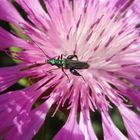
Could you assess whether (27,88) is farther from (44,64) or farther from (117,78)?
(117,78)

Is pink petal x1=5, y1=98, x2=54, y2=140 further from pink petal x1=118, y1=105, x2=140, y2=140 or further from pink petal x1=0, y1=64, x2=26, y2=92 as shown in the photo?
pink petal x1=118, y1=105, x2=140, y2=140

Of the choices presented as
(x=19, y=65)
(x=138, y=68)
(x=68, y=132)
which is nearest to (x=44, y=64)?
(x=19, y=65)

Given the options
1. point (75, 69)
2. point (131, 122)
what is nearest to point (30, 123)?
point (75, 69)

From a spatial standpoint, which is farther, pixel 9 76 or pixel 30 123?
pixel 9 76

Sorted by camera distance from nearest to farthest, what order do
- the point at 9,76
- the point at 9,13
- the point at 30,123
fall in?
the point at 30,123 → the point at 9,76 → the point at 9,13

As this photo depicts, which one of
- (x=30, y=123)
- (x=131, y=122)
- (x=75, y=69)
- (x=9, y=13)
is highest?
(x=9, y=13)

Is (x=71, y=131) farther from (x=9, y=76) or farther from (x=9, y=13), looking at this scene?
(x=9, y=13)

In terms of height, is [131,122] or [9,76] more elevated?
[9,76]

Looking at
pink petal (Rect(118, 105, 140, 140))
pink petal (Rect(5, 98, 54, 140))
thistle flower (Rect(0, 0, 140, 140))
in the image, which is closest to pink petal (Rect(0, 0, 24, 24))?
thistle flower (Rect(0, 0, 140, 140))
